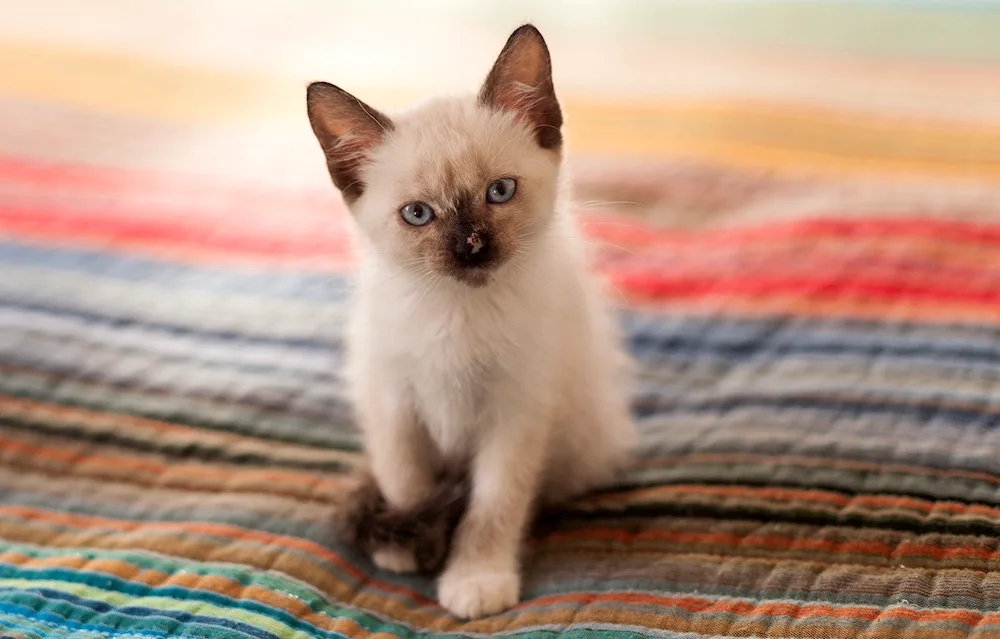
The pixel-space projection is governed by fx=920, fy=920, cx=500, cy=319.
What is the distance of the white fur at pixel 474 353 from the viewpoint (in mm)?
1217

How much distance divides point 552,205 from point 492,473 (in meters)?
0.38

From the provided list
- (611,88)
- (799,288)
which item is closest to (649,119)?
(611,88)

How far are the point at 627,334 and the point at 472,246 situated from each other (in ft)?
2.32

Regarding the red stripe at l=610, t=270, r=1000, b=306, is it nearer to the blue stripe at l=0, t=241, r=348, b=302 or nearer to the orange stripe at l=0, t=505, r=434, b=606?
the blue stripe at l=0, t=241, r=348, b=302

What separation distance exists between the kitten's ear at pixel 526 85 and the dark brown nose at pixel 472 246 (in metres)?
0.18

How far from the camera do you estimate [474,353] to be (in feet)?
Result: 4.10

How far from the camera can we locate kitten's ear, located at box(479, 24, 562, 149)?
1197mm

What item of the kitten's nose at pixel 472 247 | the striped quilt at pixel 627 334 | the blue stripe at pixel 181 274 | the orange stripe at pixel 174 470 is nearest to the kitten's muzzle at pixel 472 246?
the kitten's nose at pixel 472 247

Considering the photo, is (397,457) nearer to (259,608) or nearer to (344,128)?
(259,608)

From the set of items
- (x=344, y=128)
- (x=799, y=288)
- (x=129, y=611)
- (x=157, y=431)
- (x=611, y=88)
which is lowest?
(x=129, y=611)

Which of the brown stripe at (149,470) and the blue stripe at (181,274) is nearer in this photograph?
the brown stripe at (149,470)

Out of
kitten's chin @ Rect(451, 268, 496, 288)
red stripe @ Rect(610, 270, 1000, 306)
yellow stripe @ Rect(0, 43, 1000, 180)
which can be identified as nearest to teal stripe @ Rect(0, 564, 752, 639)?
kitten's chin @ Rect(451, 268, 496, 288)

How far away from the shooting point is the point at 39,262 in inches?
73.9

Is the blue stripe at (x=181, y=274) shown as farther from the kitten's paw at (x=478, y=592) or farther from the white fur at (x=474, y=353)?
the kitten's paw at (x=478, y=592)
